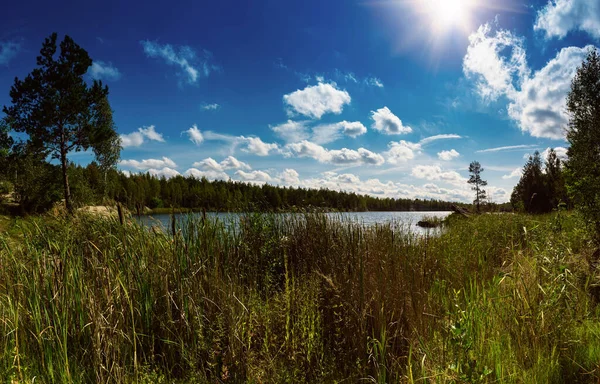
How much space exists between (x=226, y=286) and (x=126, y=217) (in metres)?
2.32

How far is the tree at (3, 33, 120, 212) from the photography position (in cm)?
2145

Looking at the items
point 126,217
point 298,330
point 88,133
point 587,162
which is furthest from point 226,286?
point 88,133

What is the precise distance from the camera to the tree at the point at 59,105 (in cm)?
2145

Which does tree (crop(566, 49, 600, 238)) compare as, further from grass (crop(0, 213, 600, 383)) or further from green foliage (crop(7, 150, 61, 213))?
green foliage (crop(7, 150, 61, 213))

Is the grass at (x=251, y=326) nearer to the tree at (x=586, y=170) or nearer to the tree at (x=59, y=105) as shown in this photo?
the tree at (x=586, y=170)

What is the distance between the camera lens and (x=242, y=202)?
758cm

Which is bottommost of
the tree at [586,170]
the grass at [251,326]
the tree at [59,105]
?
the grass at [251,326]

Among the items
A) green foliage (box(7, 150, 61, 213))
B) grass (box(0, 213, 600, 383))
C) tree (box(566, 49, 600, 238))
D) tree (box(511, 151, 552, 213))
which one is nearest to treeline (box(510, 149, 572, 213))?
tree (box(511, 151, 552, 213))

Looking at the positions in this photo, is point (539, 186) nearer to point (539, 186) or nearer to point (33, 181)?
point (539, 186)

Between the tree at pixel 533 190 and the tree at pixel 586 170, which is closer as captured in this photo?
the tree at pixel 586 170

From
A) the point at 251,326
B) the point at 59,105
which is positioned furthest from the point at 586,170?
the point at 59,105

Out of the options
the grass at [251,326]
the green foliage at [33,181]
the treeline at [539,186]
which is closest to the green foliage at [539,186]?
the treeline at [539,186]

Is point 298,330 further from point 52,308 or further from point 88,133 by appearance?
point 88,133

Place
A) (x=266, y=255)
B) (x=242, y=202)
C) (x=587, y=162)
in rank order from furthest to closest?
(x=242, y=202) → (x=266, y=255) → (x=587, y=162)
